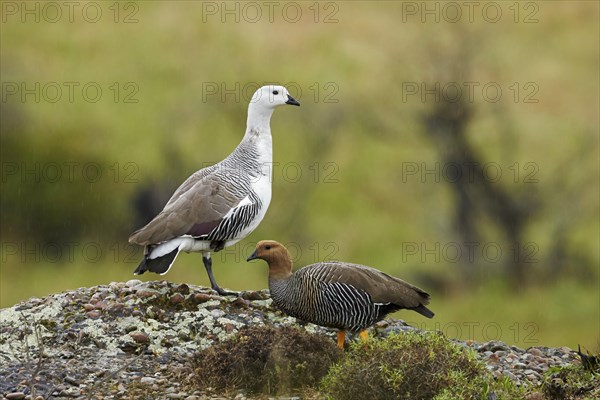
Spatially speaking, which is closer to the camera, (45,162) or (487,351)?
(487,351)

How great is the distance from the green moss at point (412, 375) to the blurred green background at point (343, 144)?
11.7 metres

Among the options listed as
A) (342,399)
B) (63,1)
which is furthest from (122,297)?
(63,1)

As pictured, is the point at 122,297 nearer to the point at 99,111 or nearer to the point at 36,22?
the point at 99,111

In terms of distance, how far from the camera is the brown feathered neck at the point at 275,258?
34.2 ft

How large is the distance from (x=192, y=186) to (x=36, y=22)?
62.8 ft

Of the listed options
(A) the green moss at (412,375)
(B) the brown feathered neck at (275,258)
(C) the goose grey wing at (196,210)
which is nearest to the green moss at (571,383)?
(A) the green moss at (412,375)

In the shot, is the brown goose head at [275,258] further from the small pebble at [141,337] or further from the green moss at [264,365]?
the small pebble at [141,337]

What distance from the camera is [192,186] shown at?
12.1 meters

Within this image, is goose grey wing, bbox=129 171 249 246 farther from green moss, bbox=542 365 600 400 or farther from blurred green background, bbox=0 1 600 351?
blurred green background, bbox=0 1 600 351

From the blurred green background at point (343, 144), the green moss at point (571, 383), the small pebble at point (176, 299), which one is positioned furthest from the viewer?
the blurred green background at point (343, 144)

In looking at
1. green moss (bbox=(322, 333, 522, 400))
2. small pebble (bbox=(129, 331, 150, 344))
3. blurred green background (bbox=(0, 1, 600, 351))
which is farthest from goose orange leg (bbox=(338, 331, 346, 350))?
blurred green background (bbox=(0, 1, 600, 351))

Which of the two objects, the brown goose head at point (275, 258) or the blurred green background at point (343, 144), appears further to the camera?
the blurred green background at point (343, 144)

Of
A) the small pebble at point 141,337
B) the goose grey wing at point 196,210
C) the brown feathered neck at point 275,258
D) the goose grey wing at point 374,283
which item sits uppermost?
the goose grey wing at point 196,210

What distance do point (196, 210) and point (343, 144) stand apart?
567 inches
